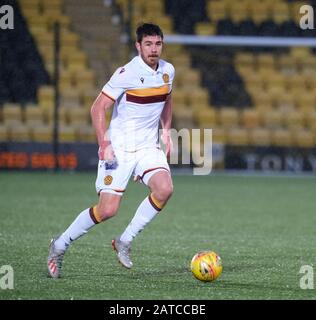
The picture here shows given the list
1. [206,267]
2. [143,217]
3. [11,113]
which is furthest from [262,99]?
[206,267]

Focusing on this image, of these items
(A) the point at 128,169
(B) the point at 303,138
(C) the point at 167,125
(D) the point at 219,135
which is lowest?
(B) the point at 303,138

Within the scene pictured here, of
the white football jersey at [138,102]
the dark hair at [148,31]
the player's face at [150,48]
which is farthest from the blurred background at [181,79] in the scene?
the dark hair at [148,31]

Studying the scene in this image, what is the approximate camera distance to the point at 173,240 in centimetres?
1063

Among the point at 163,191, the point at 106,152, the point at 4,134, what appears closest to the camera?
the point at 106,152

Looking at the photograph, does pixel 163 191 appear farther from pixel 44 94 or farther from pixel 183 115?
pixel 44 94

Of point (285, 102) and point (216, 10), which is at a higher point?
point (216, 10)

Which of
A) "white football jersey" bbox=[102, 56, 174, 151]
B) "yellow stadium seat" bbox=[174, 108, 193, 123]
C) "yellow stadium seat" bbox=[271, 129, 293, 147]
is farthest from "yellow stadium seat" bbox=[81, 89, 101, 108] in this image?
"white football jersey" bbox=[102, 56, 174, 151]

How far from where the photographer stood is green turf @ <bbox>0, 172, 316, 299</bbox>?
742 cm

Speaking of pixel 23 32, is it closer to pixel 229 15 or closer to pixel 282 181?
pixel 229 15

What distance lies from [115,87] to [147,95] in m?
0.30

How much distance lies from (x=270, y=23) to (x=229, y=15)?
101cm

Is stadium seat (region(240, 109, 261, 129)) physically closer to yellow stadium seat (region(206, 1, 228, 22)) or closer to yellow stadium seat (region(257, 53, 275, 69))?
yellow stadium seat (region(257, 53, 275, 69))

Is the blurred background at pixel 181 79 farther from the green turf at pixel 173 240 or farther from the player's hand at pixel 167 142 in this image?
the player's hand at pixel 167 142
